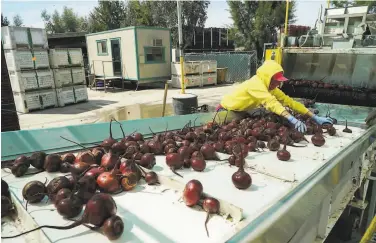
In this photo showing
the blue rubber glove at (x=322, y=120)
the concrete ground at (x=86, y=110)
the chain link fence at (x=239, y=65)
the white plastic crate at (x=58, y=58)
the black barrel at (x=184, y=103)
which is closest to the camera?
the blue rubber glove at (x=322, y=120)

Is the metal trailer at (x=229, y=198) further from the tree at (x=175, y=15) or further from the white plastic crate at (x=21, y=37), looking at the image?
the tree at (x=175, y=15)

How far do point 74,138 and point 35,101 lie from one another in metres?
8.59

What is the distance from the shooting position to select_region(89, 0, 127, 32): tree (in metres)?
40.1

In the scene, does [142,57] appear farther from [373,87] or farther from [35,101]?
[373,87]

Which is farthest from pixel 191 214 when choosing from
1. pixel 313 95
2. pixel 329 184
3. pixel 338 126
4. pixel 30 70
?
pixel 30 70

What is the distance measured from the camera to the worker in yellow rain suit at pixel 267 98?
398 centimetres

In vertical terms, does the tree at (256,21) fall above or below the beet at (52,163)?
above

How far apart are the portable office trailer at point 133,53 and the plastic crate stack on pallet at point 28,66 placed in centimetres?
616

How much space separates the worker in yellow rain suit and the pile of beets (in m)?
0.24

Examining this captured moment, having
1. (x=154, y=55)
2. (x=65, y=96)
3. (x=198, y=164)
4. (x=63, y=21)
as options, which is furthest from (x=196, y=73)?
(x=63, y=21)

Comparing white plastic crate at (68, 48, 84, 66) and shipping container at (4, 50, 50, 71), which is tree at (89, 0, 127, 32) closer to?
white plastic crate at (68, 48, 84, 66)

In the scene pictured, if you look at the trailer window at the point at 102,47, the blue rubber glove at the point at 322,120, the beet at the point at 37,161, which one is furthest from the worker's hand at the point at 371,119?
the trailer window at the point at 102,47

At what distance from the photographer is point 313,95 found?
5906mm

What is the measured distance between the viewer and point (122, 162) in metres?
2.24
